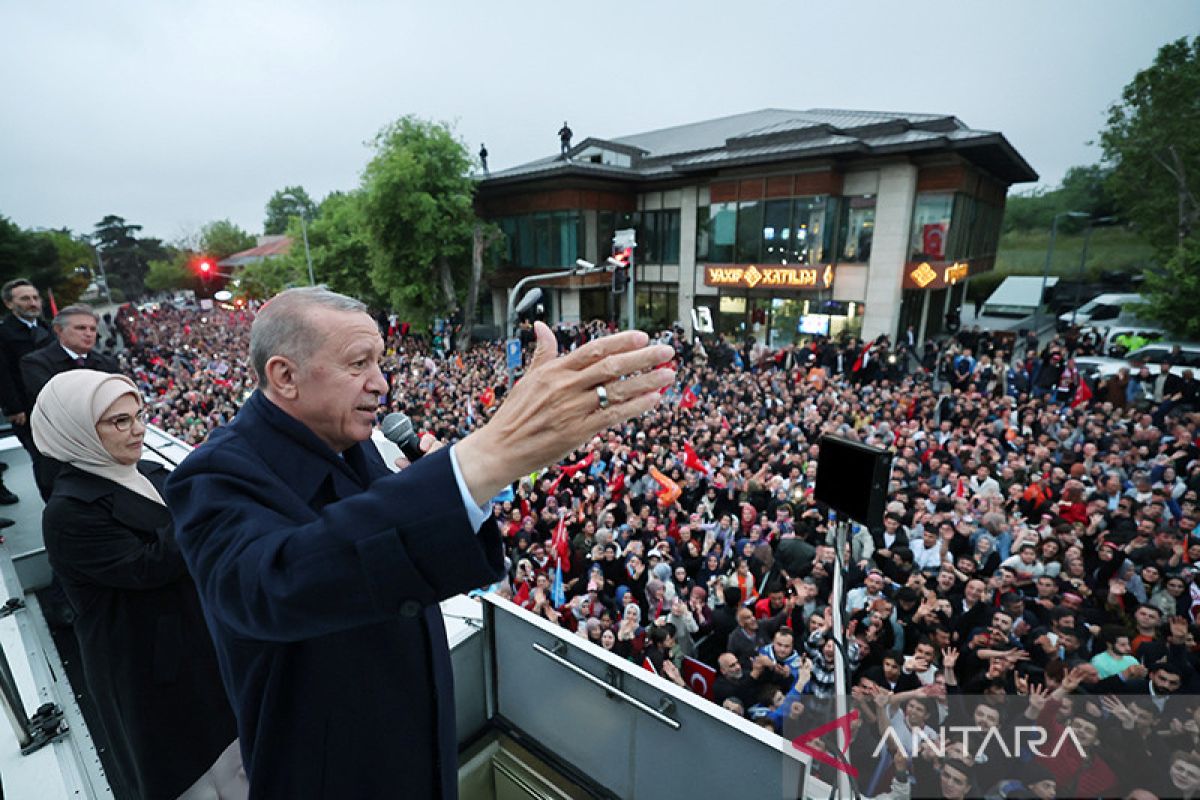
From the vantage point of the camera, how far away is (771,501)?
8289 mm

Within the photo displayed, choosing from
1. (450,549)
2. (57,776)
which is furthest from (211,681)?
(450,549)

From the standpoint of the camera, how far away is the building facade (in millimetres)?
19578

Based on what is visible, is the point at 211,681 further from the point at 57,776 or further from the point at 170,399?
the point at 170,399

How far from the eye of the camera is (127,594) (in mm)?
2072

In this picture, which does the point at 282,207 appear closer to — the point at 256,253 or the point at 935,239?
the point at 256,253

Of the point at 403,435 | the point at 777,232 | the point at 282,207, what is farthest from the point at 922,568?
the point at 282,207

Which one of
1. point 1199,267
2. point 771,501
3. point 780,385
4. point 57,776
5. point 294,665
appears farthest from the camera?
point 1199,267

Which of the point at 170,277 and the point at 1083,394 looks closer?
the point at 1083,394

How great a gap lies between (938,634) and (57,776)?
221 inches

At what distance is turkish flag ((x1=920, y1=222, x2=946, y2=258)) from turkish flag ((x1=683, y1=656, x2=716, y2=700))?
1946cm

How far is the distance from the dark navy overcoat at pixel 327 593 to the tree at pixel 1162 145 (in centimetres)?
2971

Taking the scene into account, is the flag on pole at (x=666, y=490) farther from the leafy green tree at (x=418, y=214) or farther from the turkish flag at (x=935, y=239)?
the leafy green tree at (x=418, y=214)

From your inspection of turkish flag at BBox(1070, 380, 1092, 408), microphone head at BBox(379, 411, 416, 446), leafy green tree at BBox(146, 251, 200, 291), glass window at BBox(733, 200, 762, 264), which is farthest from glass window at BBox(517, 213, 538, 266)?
leafy green tree at BBox(146, 251, 200, 291)

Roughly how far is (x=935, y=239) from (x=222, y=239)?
7666 centimetres
